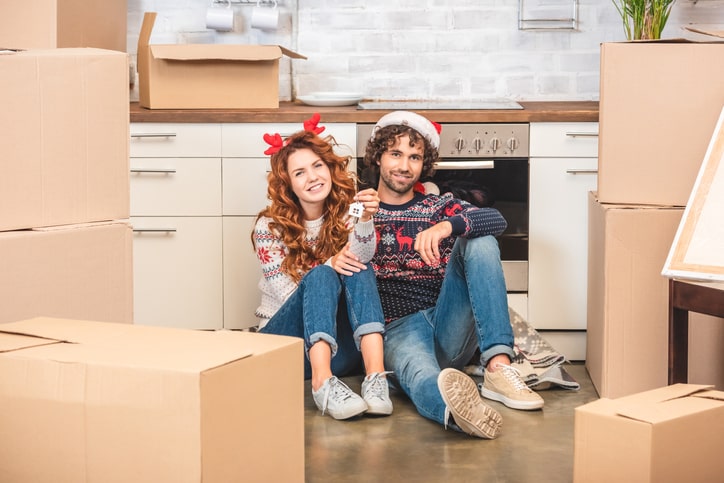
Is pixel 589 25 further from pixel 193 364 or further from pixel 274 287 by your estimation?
pixel 193 364

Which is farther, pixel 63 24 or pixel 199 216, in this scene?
pixel 199 216

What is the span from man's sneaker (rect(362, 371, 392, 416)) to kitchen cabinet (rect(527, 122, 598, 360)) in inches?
36.9

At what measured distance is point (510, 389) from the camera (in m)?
2.80

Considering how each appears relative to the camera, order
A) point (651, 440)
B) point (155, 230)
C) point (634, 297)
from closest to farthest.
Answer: point (651, 440) < point (634, 297) < point (155, 230)

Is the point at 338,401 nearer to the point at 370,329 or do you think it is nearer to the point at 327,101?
the point at 370,329

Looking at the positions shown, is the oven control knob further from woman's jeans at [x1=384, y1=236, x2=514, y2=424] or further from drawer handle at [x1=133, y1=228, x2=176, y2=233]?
drawer handle at [x1=133, y1=228, x2=176, y2=233]

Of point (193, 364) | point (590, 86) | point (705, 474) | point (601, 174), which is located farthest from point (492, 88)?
point (193, 364)

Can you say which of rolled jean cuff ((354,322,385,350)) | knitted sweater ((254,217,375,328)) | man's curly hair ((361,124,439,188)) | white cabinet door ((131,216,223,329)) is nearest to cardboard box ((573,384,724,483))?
rolled jean cuff ((354,322,385,350))

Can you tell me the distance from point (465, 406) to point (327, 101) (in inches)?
60.6

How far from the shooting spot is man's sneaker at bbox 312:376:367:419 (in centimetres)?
266

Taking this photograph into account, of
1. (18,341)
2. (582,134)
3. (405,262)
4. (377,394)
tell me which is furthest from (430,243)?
(18,341)

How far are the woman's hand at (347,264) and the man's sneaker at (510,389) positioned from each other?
479 mm

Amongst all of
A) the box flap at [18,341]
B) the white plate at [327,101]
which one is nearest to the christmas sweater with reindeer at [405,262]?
the white plate at [327,101]

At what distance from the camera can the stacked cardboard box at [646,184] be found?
255 centimetres
